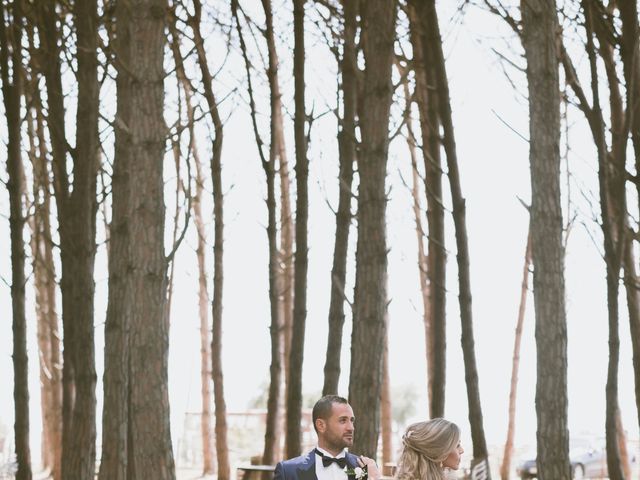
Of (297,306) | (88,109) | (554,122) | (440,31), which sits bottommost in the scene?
(297,306)

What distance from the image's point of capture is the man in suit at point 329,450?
5.23 m

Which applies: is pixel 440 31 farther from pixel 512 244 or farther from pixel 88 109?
pixel 512 244

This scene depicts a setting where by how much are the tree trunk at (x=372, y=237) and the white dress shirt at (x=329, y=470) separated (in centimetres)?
307

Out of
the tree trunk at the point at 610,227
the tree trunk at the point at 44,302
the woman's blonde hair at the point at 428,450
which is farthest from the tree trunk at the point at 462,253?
the woman's blonde hair at the point at 428,450

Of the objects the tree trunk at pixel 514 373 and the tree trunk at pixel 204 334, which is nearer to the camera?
the tree trunk at pixel 514 373

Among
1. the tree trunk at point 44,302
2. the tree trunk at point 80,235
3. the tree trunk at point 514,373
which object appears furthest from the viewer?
the tree trunk at point 514,373

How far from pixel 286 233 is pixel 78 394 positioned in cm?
1006

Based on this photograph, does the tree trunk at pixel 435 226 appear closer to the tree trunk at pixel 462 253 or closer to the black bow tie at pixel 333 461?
the tree trunk at pixel 462 253

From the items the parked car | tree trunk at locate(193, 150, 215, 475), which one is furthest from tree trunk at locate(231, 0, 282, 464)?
the parked car

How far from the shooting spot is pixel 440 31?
12.3 metres

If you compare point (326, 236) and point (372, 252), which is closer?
point (372, 252)

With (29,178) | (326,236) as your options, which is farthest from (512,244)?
(29,178)

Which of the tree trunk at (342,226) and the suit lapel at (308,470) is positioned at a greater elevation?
the tree trunk at (342,226)

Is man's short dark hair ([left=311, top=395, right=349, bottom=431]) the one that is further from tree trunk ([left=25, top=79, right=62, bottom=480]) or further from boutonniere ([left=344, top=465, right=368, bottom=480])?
tree trunk ([left=25, top=79, right=62, bottom=480])
